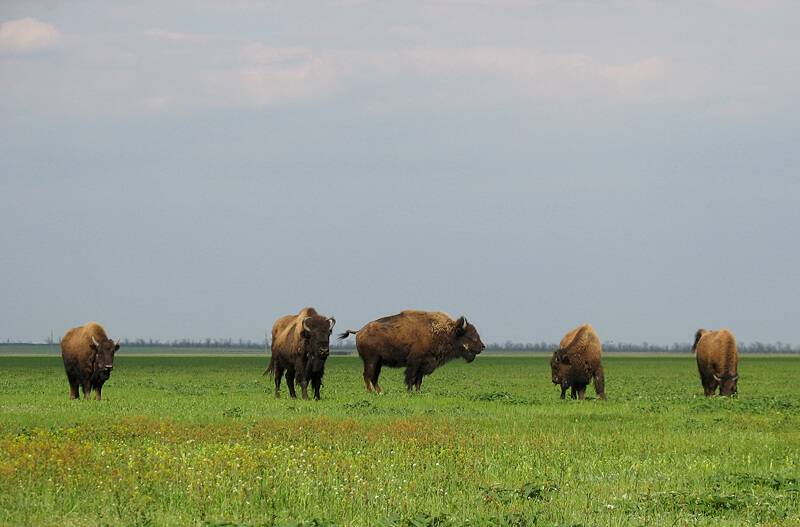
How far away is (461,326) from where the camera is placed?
38.5 m

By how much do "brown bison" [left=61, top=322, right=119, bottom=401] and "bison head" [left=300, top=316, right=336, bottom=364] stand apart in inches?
248

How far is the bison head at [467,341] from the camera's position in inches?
1522

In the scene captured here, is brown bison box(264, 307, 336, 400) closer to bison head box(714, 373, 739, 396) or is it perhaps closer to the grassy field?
the grassy field

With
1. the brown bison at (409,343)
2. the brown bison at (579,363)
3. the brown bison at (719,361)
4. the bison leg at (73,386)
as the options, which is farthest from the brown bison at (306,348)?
the brown bison at (719,361)

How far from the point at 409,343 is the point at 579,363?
23.3ft

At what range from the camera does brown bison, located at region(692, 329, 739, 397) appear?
3538 cm

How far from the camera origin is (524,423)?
2281 cm

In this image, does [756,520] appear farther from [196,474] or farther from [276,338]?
[276,338]

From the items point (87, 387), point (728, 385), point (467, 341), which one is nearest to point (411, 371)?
point (467, 341)

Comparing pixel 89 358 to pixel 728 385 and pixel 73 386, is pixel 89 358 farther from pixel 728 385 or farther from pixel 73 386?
pixel 728 385

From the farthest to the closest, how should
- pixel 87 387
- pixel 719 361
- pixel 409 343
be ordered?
pixel 409 343
pixel 719 361
pixel 87 387

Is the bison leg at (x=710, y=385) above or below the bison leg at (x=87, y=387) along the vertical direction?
above

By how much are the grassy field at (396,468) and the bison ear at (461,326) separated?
13.0 meters

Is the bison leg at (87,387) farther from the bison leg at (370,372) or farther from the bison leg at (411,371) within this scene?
the bison leg at (411,371)
